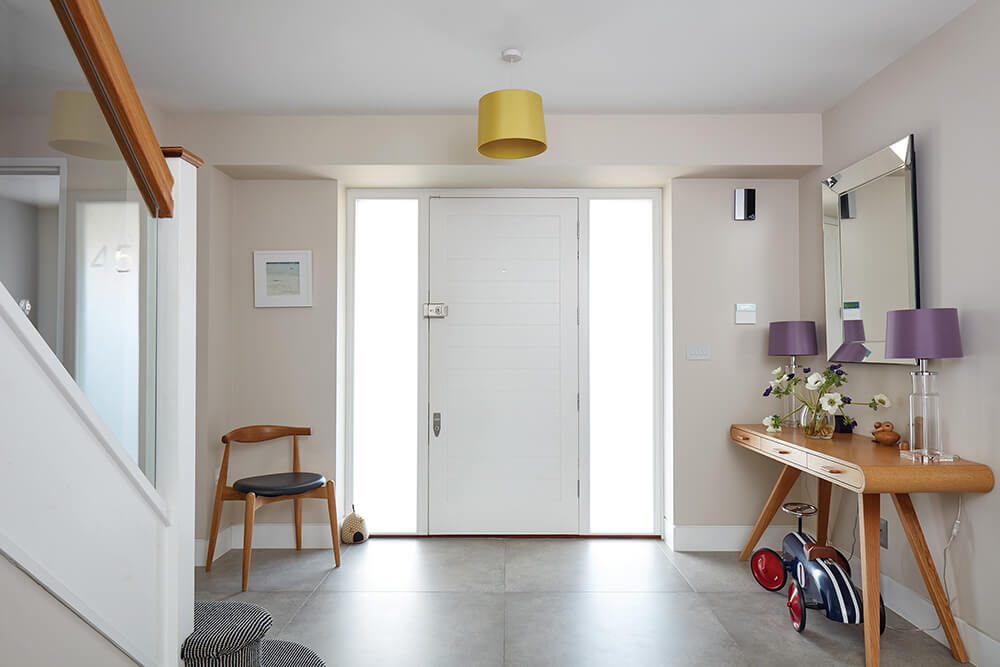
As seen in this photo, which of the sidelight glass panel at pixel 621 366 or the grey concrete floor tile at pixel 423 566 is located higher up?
the sidelight glass panel at pixel 621 366

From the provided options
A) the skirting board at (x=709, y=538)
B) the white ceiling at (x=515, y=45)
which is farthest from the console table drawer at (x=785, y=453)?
the white ceiling at (x=515, y=45)

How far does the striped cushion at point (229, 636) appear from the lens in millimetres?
1904

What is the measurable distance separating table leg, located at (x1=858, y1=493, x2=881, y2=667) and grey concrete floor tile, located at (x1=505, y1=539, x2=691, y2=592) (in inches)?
39.4

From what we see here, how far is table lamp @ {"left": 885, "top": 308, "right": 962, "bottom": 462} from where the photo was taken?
255 cm

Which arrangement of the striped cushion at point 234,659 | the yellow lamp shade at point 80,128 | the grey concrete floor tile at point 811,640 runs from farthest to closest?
the grey concrete floor tile at point 811,640, the striped cushion at point 234,659, the yellow lamp shade at point 80,128

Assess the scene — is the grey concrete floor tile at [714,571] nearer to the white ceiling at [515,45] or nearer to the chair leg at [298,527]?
the chair leg at [298,527]

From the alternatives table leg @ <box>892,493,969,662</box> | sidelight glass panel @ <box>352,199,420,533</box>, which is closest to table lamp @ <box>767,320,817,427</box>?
table leg @ <box>892,493,969,662</box>

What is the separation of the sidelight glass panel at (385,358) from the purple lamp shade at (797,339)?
2.30 metres

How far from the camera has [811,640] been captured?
279 cm

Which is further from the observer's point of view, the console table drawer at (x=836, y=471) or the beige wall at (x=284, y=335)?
the beige wall at (x=284, y=335)

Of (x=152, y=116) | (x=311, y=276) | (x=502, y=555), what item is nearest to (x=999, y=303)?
(x=502, y=555)

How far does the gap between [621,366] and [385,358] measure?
1616mm

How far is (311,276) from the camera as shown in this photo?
4121 millimetres

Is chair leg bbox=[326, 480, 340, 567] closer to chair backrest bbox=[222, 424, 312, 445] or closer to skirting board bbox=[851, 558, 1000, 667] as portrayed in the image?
chair backrest bbox=[222, 424, 312, 445]
